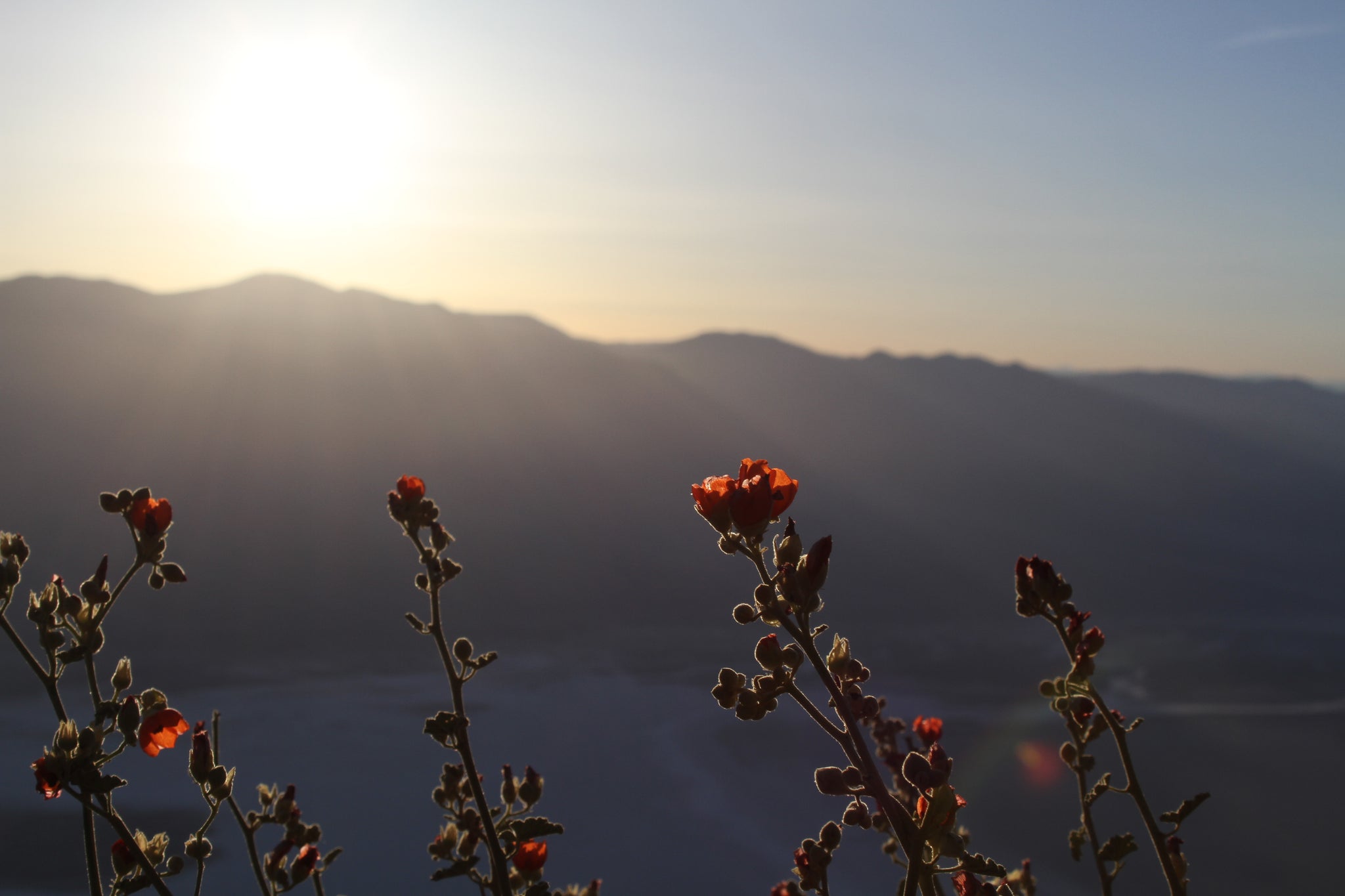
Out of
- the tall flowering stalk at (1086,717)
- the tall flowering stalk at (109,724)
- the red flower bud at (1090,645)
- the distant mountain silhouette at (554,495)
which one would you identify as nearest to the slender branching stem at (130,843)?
the tall flowering stalk at (109,724)

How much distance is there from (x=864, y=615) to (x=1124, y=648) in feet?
33.3

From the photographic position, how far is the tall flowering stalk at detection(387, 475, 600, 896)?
1392mm

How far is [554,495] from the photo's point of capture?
41.4m

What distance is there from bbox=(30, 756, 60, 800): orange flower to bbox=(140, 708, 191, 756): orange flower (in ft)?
0.42

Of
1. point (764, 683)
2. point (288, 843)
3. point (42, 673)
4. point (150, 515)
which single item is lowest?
point (288, 843)

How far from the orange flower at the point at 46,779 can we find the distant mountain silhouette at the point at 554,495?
78.2 feet

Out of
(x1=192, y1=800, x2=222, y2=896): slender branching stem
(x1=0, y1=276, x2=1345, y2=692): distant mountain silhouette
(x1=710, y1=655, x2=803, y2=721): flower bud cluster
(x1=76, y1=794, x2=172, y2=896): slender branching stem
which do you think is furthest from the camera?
(x1=0, y1=276, x2=1345, y2=692): distant mountain silhouette

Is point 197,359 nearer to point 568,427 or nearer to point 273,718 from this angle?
point 568,427

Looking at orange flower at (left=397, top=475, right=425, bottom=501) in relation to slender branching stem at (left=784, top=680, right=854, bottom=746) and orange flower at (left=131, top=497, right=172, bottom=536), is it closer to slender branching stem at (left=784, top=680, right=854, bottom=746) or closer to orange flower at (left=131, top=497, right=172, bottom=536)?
orange flower at (left=131, top=497, right=172, bottom=536)

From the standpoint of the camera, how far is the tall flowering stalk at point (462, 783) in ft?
A: 4.57

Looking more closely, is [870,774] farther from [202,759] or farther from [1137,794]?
[202,759]

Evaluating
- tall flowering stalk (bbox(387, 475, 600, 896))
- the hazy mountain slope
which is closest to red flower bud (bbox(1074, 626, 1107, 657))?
tall flowering stalk (bbox(387, 475, 600, 896))

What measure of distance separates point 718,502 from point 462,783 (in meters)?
1.42

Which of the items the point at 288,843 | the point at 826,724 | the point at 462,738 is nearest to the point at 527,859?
the point at 462,738
